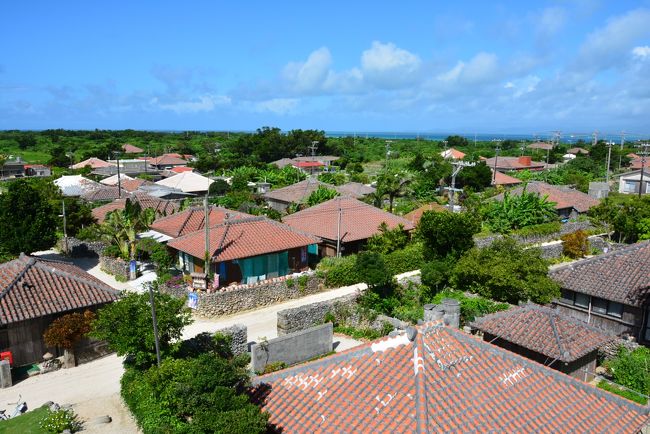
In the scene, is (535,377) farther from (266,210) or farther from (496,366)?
(266,210)

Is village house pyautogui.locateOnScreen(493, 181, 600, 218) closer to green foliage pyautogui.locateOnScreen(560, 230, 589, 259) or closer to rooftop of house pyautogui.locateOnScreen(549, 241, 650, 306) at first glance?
green foliage pyautogui.locateOnScreen(560, 230, 589, 259)

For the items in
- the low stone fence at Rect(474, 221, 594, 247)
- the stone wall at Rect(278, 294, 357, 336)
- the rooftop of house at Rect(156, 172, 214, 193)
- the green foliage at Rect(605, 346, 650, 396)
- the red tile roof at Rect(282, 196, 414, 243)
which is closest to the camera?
the green foliage at Rect(605, 346, 650, 396)

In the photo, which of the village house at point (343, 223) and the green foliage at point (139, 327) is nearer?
the green foliage at point (139, 327)

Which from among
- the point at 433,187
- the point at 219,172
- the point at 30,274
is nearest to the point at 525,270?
the point at 30,274

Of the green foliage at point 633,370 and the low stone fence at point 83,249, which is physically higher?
the low stone fence at point 83,249

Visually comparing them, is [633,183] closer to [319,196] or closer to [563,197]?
[563,197]

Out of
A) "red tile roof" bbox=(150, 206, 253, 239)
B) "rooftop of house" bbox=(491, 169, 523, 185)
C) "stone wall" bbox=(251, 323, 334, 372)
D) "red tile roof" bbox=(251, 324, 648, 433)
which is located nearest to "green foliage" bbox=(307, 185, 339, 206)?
"red tile roof" bbox=(150, 206, 253, 239)

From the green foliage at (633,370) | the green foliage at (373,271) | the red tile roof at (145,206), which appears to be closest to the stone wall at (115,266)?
the red tile roof at (145,206)

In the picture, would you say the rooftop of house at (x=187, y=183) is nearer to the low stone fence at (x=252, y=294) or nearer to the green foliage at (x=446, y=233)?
the low stone fence at (x=252, y=294)
